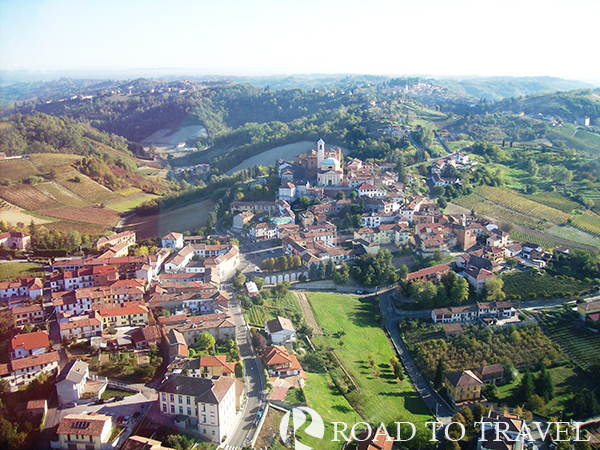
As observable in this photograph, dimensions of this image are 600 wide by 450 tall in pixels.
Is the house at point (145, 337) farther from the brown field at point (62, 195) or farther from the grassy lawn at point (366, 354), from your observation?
the brown field at point (62, 195)

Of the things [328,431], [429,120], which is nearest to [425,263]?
[328,431]

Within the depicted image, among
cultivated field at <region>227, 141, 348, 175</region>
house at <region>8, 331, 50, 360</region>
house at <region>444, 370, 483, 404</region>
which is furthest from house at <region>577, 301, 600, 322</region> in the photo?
cultivated field at <region>227, 141, 348, 175</region>

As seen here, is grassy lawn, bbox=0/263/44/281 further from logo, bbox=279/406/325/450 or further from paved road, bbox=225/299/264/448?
logo, bbox=279/406/325/450

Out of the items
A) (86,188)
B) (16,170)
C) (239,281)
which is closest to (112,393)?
(239,281)

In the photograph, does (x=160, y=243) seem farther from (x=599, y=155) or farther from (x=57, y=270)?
(x=599, y=155)

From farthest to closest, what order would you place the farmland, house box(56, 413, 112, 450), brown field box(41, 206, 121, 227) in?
brown field box(41, 206, 121, 227), the farmland, house box(56, 413, 112, 450)

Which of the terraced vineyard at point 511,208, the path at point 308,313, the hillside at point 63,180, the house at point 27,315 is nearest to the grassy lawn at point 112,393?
the house at point 27,315

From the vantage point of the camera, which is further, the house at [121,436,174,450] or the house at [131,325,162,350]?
the house at [131,325,162,350]
